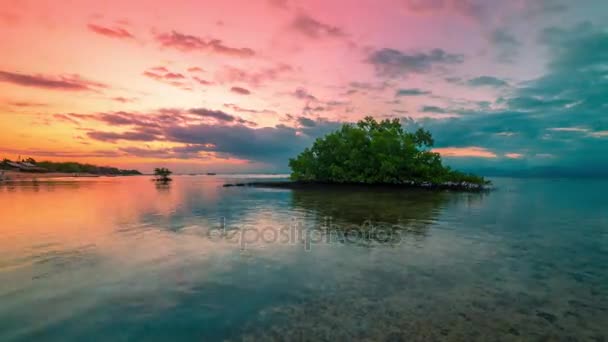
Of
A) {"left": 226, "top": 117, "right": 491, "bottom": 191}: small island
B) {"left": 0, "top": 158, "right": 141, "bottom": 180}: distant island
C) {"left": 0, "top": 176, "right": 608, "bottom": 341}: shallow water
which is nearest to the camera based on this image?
{"left": 0, "top": 176, "right": 608, "bottom": 341}: shallow water

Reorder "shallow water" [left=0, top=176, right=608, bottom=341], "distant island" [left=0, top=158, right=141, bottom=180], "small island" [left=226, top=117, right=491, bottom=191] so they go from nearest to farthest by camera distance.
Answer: "shallow water" [left=0, top=176, right=608, bottom=341] < "small island" [left=226, top=117, right=491, bottom=191] < "distant island" [left=0, top=158, right=141, bottom=180]

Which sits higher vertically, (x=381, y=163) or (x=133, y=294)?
(x=381, y=163)

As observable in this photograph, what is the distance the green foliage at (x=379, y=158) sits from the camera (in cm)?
6384

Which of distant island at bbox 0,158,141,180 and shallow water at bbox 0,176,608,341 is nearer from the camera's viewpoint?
shallow water at bbox 0,176,608,341

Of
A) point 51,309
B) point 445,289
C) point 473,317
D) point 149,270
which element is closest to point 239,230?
point 149,270

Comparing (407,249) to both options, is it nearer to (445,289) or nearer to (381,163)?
(445,289)

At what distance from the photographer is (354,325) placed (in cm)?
647

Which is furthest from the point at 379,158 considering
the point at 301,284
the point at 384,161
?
the point at 301,284

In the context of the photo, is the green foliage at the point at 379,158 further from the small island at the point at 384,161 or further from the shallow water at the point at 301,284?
the shallow water at the point at 301,284

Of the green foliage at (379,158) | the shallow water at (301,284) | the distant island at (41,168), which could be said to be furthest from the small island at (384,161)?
the distant island at (41,168)

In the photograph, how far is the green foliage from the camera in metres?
63.8

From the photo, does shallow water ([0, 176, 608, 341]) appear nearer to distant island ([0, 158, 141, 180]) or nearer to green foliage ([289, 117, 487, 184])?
green foliage ([289, 117, 487, 184])

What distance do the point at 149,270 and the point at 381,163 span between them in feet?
195

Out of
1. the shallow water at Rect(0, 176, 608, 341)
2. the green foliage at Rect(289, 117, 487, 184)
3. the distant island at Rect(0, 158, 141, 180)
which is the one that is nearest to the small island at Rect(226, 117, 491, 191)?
the green foliage at Rect(289, 117, 487, 184)
